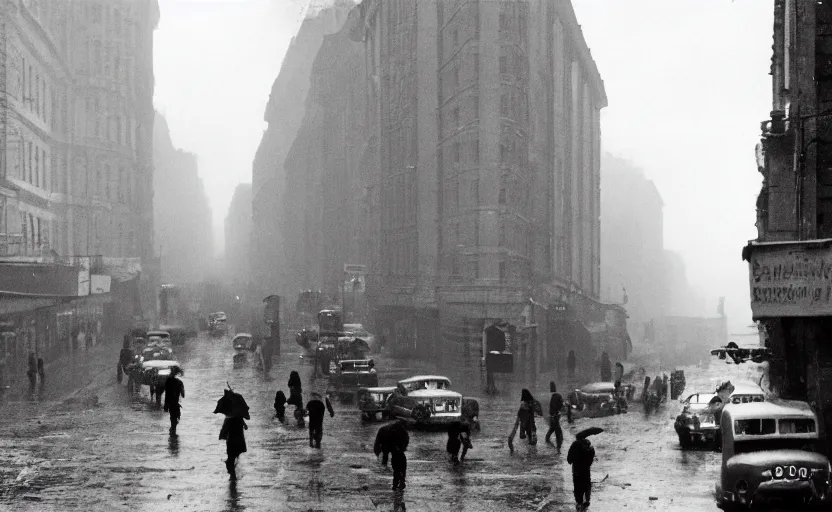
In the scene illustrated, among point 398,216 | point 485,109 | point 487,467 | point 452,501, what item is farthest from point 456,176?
point 452,501

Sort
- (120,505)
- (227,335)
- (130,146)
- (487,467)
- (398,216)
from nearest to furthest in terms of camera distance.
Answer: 1. (120,505)
2. (487,467)
3. (398,216)
4. (227,335)
5. (130,146)

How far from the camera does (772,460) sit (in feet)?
53.5

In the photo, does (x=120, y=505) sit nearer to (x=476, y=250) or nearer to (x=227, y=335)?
(x=476, y=250)

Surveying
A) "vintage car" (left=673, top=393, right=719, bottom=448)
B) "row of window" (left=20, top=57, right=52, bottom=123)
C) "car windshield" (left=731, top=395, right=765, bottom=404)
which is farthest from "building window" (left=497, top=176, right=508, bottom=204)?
"car windshield" (left=731, top=395, right=765, bottom=404)

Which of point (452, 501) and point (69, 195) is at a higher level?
point (69, 195)

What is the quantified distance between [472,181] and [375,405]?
33090mm

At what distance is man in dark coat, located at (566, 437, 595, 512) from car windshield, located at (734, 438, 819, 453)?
2.38 meters

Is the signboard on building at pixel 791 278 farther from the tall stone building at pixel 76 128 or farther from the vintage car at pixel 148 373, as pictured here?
the tall stone building at pixel 76 128

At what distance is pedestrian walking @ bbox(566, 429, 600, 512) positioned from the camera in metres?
17.3

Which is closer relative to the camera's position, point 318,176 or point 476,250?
point 476,250

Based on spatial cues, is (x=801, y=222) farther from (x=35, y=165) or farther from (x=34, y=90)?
(x=34, y=90)

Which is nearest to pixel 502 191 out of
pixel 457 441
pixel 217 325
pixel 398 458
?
pixel 217 325

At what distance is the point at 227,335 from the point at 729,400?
6366cm

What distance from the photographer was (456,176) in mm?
63875
